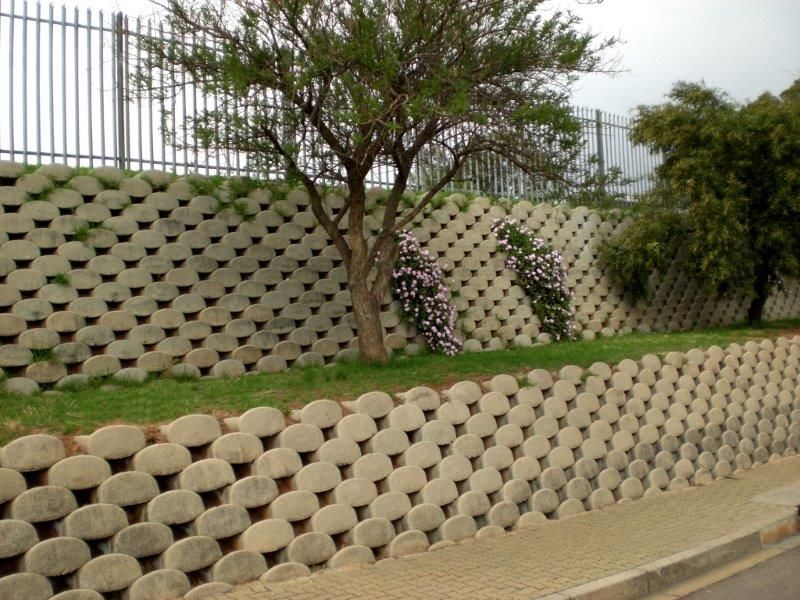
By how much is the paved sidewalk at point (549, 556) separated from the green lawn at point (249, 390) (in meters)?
1.54

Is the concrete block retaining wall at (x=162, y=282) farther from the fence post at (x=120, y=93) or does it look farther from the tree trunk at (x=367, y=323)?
the tree trunk at (x=367, y=323)

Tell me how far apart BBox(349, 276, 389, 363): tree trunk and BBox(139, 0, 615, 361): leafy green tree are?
0.04 ft

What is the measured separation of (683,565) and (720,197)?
9.18 m

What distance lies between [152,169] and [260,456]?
4493 millimetres

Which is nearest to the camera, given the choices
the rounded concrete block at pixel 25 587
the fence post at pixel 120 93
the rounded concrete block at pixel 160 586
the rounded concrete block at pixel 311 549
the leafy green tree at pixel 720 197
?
the rounded concrete block at pixel 25 587

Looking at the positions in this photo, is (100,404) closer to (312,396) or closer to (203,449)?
(203,449)

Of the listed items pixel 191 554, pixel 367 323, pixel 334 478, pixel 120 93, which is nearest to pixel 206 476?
pixel 191 554

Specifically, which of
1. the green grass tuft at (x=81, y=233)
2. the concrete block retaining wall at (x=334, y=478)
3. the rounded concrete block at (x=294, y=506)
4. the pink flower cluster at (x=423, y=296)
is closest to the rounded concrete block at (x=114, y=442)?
the concrete block retaining wall at (x=334, y=478)

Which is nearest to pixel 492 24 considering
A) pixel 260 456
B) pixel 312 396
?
pixel 312 396

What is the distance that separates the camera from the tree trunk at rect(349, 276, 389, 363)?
8766 millimetres

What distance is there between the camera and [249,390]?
7090 millimetres

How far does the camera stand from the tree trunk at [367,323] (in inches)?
345

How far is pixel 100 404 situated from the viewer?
6422 millimetres

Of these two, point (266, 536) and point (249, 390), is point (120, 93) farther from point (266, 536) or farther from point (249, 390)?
point (266, 536)
